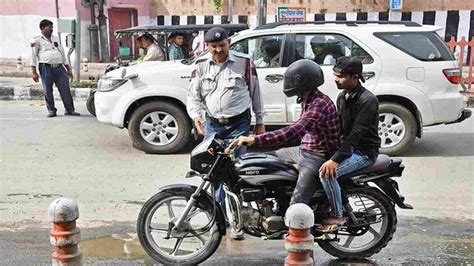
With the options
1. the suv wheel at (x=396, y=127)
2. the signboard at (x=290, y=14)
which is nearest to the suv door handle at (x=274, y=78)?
the suv wheel at (x=396, y=127)

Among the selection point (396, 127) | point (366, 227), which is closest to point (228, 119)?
point (366, 227)

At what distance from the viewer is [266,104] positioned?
303 inches

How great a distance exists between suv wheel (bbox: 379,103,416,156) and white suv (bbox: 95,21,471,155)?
1cm

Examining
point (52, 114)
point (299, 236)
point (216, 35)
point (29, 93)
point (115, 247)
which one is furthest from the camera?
point (29, 93)

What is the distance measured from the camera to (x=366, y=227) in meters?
4.33

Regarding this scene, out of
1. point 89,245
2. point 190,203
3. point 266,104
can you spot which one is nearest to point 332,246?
point 190,203

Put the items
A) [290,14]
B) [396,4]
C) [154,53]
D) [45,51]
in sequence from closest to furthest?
[154,53] < [45,51] < [290,14] < [396,4]

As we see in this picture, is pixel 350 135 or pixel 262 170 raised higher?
pixel 350 135

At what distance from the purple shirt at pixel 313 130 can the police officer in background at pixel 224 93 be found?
0.78 m

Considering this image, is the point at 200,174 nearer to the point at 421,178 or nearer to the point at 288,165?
the point at 288,165

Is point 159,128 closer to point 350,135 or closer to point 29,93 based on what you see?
point 350,135

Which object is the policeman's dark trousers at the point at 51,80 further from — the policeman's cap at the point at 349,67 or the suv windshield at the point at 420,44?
the policeman's cap at the point at 349,67

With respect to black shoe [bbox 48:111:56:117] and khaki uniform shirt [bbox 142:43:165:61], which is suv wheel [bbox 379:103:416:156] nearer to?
khaki uniform shirt [bbox 142:43:165:61]

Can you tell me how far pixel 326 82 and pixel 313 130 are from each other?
3.62 m
